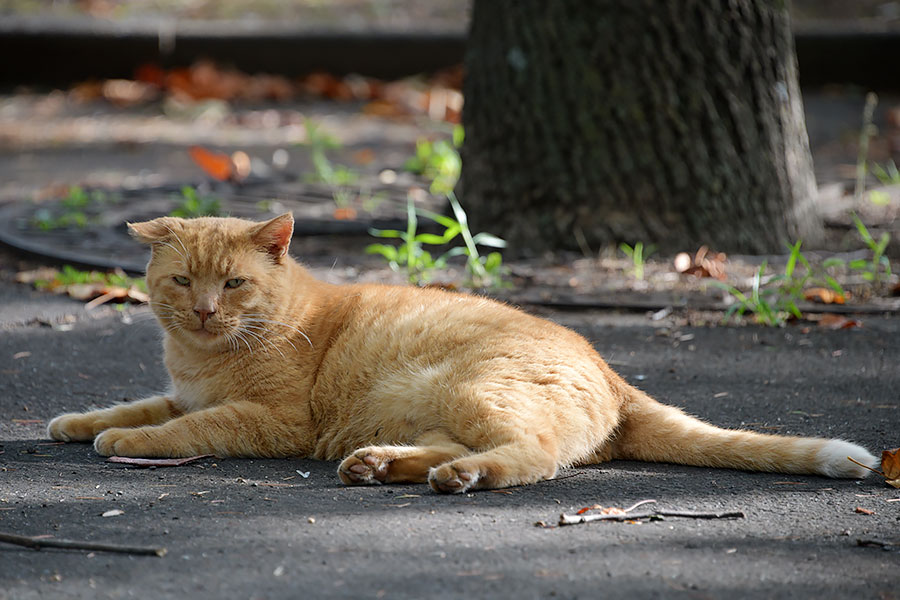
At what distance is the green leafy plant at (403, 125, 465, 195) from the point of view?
26.3 feet

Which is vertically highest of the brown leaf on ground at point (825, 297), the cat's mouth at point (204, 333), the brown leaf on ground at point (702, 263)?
the brown leaf on ground at point (702, 263)

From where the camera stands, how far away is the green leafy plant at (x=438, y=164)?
8023 mm

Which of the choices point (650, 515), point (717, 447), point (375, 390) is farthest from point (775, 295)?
point (650, 515)

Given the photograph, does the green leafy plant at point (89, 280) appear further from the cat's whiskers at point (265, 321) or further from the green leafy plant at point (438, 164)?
the green leafy plant at point (438, 164)

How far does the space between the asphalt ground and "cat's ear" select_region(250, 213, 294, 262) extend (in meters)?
0.82

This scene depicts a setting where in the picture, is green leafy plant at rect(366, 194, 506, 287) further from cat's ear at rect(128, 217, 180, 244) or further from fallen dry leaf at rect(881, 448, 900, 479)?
fallen dry leaf at rect(881, 448, 900, 479)

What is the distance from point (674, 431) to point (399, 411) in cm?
97

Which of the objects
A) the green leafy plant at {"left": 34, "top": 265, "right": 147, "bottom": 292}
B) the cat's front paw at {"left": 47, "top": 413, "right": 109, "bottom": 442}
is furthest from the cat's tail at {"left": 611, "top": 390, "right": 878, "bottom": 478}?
the green leafy plant at {"left": 34, "top": 265, "right": 147, "bottom": 292}

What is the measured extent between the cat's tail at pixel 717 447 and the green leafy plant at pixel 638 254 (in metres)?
2.43

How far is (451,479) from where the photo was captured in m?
3.25

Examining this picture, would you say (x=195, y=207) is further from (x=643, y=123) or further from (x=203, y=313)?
(x=203, y=313)

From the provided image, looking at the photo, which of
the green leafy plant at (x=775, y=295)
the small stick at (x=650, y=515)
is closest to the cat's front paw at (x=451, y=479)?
the small stick at (x=650, y=515)

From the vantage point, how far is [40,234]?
6.98 metres

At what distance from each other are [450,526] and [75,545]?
101 centimetres
